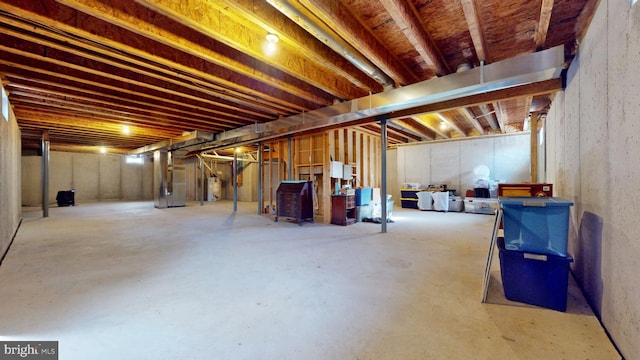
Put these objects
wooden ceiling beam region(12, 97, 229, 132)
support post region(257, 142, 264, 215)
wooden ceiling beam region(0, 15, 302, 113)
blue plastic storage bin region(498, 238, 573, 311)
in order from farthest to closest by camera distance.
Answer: support post region(257, 142, 264, 215)
wooden ceiling beam region(12, 97, 229, 132)
wooden ceiling beam region(0, 15, 302, 113)
blue plastic storage bin region(498, 238, 573, 311)

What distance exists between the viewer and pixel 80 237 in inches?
185

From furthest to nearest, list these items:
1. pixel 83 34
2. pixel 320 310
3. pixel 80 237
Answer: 1. pixel 80 237
2. pixel 83 34
3. pixel 320 310

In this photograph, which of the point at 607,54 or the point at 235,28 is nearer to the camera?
the point at 607,54

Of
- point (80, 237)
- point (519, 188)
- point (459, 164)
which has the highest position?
point (459, 164)

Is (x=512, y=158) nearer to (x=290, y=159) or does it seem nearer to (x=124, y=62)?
(x=290, y=159)

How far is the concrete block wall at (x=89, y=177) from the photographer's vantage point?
11281 millimetres

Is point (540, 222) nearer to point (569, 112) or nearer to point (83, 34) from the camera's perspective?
point (569, 112)

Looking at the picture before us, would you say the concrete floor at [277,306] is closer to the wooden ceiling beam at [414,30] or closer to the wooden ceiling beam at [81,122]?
the wooden ceiling beam at [414,30]

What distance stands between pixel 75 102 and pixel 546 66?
7405mm

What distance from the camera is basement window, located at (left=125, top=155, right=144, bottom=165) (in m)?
13.7

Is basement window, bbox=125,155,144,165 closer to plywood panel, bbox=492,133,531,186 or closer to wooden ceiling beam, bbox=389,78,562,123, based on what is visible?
wooden ceiling beam, bbox=389,78,562,123

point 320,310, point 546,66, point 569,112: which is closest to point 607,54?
point 546,66

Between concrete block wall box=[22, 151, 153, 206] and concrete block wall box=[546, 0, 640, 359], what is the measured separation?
17042 millimetres

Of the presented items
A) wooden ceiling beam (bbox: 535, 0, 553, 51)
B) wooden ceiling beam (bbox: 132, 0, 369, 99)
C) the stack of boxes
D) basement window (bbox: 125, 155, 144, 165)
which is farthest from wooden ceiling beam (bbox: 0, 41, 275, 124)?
basement window (bbox: 125, 155, 144, 165)
